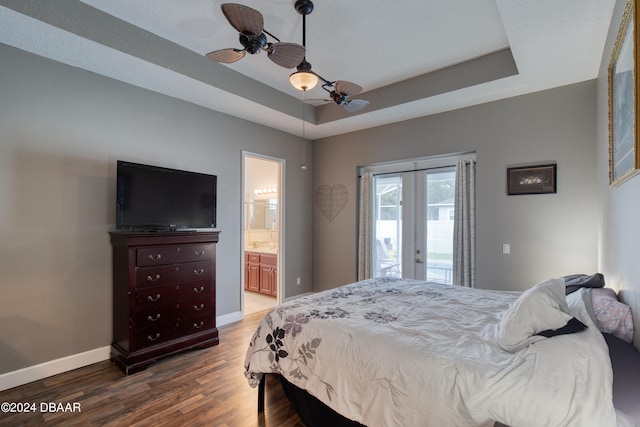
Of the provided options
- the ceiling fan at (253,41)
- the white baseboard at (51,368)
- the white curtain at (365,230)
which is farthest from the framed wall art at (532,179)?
the white baseboard at (51,368)

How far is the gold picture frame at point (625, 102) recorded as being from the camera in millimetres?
1265

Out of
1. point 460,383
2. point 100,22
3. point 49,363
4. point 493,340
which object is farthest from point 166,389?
point 100,22

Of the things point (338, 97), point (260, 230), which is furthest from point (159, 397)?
point (260, 230)

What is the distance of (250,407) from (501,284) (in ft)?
9.60

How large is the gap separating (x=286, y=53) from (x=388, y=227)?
3063 millimetres

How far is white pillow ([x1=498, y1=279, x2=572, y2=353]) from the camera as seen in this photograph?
141 centimetres

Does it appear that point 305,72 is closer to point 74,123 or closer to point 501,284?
point 74,123

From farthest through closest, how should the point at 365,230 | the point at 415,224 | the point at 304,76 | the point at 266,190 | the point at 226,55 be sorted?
1. the point at 266,190
2. the point at 365,230
3. the point at 415,224
4. the point at 304,76
5. the point at 226,55

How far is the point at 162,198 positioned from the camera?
3.06 meters

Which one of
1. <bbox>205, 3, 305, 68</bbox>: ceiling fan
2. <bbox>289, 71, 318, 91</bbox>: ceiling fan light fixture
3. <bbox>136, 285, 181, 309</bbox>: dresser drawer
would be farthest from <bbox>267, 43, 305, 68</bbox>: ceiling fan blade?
<bbox>136, 285, 181, 309</bbox>: dresser drawer

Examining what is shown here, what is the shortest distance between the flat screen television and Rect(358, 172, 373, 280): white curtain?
2.21m

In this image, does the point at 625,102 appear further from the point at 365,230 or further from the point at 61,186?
the point at 61,186

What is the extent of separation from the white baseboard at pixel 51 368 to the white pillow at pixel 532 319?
3.41m

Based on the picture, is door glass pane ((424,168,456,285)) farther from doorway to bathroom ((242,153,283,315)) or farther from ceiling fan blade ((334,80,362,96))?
doorway to bathroom ((242,153,283,315))
